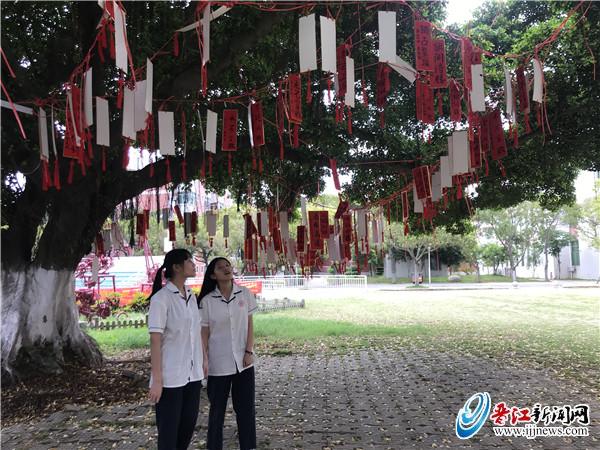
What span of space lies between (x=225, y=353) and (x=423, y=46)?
269 cm

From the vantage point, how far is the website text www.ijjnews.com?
3.85 m

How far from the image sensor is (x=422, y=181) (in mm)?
6242

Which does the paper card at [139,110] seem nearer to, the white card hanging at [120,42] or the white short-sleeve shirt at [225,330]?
the white card hanging at [120,42]

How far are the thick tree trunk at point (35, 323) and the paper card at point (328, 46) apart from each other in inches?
191

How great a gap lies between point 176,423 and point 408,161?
5209 millimetres

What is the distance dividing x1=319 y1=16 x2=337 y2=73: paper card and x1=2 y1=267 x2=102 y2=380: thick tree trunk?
15.9 ft

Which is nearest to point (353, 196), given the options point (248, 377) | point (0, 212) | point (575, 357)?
point (575, 357)

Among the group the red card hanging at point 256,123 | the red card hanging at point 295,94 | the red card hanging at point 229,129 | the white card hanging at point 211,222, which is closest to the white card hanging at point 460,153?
the red card hanging at point 295,94

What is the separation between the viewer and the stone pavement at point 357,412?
12.5 feet

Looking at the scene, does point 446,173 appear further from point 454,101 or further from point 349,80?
point 349,80

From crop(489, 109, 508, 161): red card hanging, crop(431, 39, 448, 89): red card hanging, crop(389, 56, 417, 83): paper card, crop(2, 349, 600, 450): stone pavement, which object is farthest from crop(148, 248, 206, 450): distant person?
crop(489, 109, 508, 161): red card hanging

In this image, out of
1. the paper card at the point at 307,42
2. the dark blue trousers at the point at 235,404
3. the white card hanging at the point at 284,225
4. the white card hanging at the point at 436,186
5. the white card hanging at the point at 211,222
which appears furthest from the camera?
the white card hanging at the point at 211,222

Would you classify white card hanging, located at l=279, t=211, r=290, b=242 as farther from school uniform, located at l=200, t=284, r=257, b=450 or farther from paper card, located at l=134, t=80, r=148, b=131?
school uniform, located at l=200, t=284, r=257, b=450

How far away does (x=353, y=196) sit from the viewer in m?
9.60
